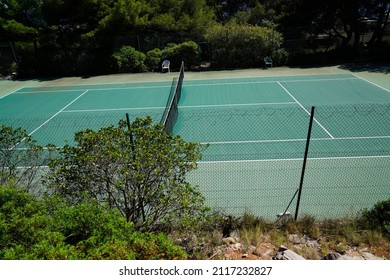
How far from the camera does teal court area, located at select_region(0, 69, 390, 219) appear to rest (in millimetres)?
7434

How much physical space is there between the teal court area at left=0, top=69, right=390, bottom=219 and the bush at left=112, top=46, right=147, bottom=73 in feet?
13.4

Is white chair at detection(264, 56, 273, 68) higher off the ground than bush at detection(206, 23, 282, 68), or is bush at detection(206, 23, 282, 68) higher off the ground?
bush at detection(206, 23, 282, 68)

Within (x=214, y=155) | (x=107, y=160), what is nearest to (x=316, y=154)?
Result: (x=214, y=155)

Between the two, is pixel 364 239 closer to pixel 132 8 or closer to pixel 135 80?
pixel 135 80

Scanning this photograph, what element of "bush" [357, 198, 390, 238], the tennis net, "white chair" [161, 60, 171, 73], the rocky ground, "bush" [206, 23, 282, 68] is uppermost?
"bush" [206, 23, 282, 68]

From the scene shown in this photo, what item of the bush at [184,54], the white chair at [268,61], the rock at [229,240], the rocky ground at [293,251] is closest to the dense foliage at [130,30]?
the bush at [184,54]

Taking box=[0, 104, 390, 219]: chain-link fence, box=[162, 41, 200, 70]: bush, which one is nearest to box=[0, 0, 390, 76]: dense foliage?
box=[162, 41, 200, 70]: bush

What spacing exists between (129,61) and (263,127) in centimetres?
1464

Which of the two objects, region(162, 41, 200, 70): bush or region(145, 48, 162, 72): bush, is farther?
region(145, 48, 162, 72): bush

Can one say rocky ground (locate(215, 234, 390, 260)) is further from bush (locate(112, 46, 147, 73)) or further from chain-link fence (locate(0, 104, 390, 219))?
bush (locate(112, 46, 147, 73))

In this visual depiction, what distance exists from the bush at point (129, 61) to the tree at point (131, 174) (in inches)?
744

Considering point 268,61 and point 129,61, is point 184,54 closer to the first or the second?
point 129,61

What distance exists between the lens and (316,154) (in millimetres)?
9352

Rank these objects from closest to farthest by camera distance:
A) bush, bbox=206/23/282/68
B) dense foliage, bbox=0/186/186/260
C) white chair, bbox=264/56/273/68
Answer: dense foliage, bbox=0/186/186/260 → white chair, bbox=264/56/273/68 → bush, bbox=206/23/282/68
